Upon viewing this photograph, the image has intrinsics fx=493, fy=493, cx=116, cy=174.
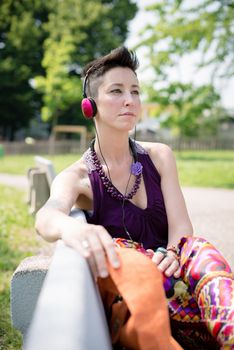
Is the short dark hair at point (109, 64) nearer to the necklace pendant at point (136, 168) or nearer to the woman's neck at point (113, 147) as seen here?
the woman's neck at point (113, 147)

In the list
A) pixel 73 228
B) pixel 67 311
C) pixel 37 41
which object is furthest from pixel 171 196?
pixel 37 41

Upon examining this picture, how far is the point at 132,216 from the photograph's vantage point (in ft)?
7.94

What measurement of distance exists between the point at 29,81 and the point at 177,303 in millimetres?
40720

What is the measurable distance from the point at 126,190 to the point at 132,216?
0.16 metres

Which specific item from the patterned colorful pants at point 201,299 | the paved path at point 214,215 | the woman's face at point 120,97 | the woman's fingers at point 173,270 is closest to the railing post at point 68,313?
the patterned colorful pants at point 201,299

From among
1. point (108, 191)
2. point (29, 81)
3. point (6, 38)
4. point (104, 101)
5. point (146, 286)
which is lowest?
point (146, 286)

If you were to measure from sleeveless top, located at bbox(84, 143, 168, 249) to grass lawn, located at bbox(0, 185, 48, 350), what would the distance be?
108 cm

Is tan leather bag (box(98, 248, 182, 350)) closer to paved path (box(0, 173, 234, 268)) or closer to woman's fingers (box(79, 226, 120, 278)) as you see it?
woman's fingers (box(79, 226, 120, 278))

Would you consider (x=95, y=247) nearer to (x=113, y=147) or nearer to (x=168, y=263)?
(x=168, y=263)

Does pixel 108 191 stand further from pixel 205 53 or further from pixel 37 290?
pixel 205 53

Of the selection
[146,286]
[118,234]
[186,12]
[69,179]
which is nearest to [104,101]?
[69,179]

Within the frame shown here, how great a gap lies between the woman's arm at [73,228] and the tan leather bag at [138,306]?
5cm

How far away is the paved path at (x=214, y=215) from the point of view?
5.39 m

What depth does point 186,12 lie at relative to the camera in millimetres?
11125
